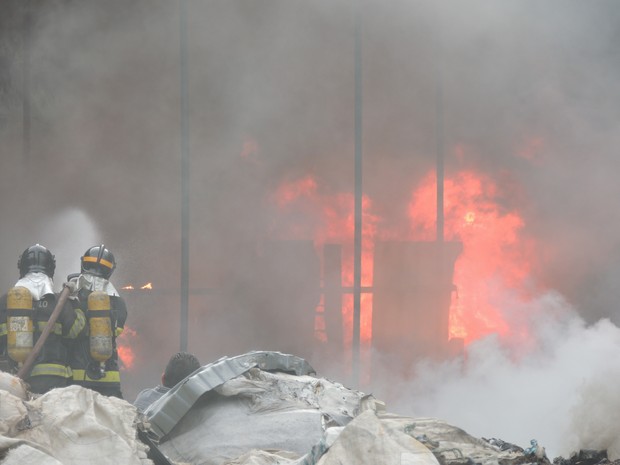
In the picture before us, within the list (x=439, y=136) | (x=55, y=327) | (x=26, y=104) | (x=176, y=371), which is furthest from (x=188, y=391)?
(x=439, y=136)

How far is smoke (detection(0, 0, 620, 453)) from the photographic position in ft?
31.4

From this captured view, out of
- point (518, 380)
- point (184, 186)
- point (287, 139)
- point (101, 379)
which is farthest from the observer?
point (287, 139)

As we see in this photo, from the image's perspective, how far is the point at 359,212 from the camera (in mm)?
9766

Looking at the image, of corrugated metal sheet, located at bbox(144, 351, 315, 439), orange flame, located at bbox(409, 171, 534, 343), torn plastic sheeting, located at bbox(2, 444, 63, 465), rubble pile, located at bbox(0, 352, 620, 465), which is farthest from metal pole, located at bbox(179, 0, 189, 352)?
torn plastic sheeting, located at bbox(2, 444, 63, 465)

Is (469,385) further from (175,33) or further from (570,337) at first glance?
(175,33)

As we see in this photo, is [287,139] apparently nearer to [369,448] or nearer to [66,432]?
[66,432]

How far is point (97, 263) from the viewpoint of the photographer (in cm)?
598

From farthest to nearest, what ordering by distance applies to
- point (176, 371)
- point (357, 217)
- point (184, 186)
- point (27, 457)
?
point (357, 217) → point (184, 186) → point (176, 371) → point (27, 457)

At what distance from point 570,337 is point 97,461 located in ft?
23.0

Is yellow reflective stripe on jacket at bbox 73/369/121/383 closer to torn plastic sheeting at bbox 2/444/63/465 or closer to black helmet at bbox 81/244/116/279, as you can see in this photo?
black helmet at bbox 81/244/116/279

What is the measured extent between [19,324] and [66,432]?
2.15 m

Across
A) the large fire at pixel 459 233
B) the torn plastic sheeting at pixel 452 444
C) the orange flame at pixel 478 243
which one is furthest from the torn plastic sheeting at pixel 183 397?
the orange flame at pixel 478 243

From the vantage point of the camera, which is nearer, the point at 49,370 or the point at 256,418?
the point at 256,418

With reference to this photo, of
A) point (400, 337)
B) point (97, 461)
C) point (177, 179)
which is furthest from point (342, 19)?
point (97, 461)
